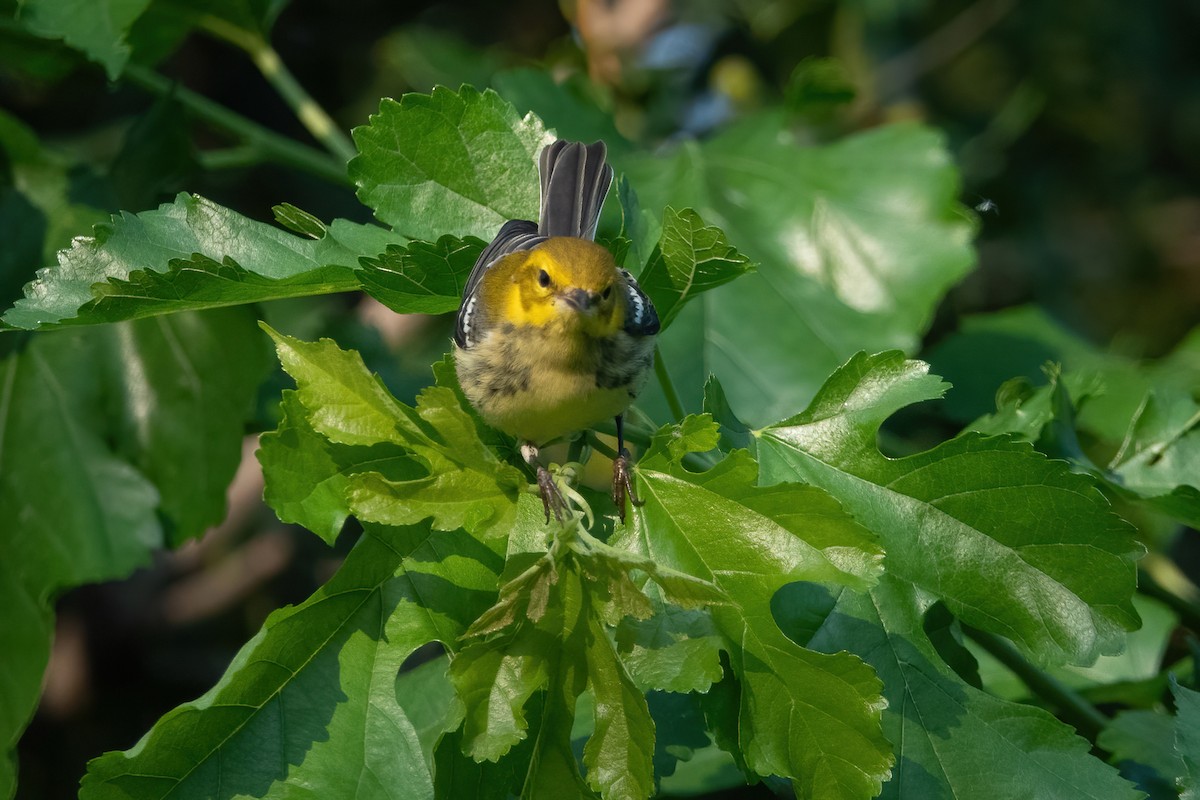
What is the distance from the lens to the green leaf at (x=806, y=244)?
8.63ft

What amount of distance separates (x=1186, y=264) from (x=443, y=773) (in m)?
4.84

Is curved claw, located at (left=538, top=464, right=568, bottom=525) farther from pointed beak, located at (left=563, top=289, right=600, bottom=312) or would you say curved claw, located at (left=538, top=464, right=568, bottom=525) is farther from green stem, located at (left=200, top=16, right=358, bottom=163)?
green stem, located at (left=200, top=16, right=358, bottom=163)

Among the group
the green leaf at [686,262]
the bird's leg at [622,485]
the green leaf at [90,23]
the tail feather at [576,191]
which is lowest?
the bird's leg at [622,485]

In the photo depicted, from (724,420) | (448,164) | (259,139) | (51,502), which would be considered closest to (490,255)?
(448,164)

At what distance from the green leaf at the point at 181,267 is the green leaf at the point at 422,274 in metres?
0.06

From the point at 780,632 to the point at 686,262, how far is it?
0.54m

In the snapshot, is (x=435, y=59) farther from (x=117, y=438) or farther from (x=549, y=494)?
(x=549, y=494)

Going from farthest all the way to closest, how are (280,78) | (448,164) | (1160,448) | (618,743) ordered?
(280,78), (1160,448), (448,164), (618,743)

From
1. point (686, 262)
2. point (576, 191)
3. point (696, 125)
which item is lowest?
point (696, 125)

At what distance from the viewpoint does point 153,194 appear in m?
2.51

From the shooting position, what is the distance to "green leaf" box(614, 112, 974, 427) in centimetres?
263

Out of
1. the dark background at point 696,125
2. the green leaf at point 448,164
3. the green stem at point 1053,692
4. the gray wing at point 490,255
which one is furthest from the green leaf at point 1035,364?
the green leaf at point 448,164

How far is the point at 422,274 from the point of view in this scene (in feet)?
5.24

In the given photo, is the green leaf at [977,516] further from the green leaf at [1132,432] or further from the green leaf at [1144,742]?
the green leaf at [1144,742]
